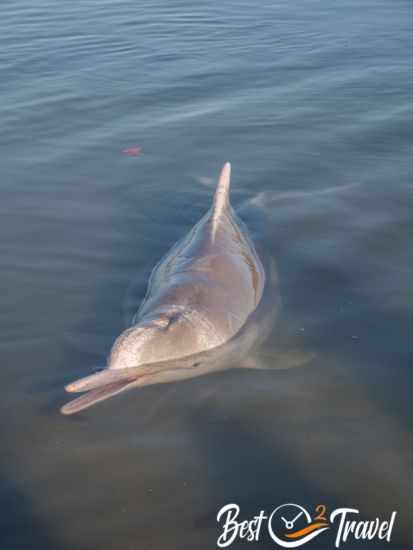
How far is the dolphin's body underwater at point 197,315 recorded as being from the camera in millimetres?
5281

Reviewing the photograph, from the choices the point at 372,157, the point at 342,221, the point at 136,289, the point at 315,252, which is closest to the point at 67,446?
the point at 136,289

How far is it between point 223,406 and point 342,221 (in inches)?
142

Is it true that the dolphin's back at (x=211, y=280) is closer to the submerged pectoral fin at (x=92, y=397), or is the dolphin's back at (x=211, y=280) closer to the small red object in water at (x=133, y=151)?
the submerged pectoral fin at (x=92, y=397)

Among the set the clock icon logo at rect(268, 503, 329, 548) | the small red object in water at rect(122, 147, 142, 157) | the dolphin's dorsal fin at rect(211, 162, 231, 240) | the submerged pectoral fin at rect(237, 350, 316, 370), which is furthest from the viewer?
the small red object in water at rect(122, 147, 142, 157)

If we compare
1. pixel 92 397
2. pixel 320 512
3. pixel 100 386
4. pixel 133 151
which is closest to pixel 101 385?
pixel 100 386

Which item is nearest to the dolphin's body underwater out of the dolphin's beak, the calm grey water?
the dolphin's beak

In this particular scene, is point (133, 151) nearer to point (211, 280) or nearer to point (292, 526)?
point (211, 280)

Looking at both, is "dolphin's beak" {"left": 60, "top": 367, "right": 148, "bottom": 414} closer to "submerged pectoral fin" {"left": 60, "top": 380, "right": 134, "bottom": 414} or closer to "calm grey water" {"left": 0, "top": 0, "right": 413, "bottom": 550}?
"submerged pectoral fin" {"left": 60, "top": 380, "right": 134, "bottom": 414}

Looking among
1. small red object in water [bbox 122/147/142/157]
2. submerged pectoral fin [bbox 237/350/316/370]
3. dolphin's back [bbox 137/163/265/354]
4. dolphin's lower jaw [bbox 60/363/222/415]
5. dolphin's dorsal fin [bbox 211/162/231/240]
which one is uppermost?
small red object in water [bbox 122/147/142/157]

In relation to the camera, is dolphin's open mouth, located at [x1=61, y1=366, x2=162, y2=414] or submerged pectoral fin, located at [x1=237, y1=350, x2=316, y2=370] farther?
submerged pectoral fin, located at [x1=237, y1=350, x2=316, y2=370]

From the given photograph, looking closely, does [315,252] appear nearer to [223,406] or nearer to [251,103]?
[223,406]

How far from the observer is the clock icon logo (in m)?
4.38

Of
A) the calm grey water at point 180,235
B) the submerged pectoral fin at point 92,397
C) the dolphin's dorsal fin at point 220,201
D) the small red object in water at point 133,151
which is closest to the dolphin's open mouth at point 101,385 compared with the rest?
the submerged pectoral fin at point 92,397

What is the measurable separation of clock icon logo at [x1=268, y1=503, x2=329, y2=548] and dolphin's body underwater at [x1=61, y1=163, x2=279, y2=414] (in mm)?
1405
